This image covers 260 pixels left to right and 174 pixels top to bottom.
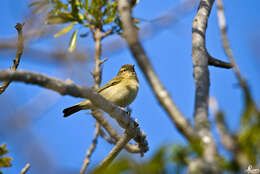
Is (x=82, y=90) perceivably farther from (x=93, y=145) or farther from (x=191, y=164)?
(x=93, y=145)

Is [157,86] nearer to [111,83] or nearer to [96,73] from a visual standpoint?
[96,73]

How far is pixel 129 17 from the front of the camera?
6.24ft

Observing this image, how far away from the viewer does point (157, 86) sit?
5.92 ft

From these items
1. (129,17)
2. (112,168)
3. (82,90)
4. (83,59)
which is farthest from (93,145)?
(129,17)

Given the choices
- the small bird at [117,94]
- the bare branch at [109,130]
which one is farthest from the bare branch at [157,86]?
the small bird at [117,94]

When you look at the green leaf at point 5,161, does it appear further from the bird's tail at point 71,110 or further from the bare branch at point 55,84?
the bird's tail at point 71,110

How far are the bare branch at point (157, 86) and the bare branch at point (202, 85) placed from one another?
0.08m

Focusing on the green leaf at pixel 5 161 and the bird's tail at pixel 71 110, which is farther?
the bird's tail at pixel 71 110

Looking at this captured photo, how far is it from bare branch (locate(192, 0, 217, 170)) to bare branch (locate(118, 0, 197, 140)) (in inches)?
3.3

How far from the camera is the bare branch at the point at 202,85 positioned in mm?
1728

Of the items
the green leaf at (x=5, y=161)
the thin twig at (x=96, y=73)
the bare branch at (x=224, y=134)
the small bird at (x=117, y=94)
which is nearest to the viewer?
the bare branch at (x=224, y=134)

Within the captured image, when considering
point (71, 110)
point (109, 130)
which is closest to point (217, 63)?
point (109, 130)

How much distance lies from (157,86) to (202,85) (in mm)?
514

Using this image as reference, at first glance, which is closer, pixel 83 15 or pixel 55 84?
pixel 55 84
